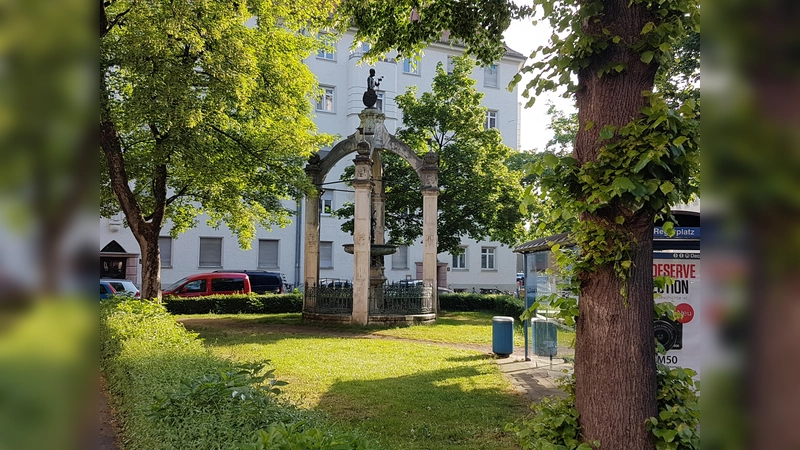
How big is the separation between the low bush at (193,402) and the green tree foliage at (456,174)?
19.1 metres

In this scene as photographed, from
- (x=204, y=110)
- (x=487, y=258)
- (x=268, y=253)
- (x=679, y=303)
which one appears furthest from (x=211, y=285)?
(x=679, y=303)

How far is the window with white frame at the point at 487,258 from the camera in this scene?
147 feet

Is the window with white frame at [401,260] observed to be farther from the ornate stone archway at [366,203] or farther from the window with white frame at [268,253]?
the ornate stone archway at [366,203]

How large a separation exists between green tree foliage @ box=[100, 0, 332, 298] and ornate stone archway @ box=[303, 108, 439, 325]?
1312mm

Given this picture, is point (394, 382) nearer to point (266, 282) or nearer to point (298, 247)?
point (266, 282)

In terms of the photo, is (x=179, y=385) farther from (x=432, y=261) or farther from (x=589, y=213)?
(x=432, y=261)

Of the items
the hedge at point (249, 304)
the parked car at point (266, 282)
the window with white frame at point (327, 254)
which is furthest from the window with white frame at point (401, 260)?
the hedge at point (249, 304)

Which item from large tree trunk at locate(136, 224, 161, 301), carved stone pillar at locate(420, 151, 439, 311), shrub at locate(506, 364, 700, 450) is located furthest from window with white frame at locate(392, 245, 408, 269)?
shrub at locate(506, 364, 700, 450)

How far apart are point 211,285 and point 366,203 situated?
12065 millimetres

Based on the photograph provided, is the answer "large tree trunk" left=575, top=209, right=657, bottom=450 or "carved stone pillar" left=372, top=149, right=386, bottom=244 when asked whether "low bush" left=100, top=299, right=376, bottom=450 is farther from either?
"carved stone pillar" left=372, top=149, right=386, bottom=244

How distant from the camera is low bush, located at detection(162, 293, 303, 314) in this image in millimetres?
25422
